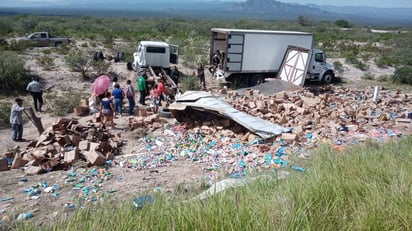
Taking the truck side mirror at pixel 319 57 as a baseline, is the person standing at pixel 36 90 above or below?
below

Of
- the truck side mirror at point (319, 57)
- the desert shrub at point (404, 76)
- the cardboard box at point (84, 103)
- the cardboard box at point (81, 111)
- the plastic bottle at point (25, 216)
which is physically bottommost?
the cardboard box at point (81, 111)

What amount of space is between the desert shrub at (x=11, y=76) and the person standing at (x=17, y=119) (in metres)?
6.47

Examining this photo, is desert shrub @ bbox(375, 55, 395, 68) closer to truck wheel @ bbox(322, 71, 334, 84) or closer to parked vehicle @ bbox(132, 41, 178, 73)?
truck wheel @ bbox(322, 71, 334, 84)

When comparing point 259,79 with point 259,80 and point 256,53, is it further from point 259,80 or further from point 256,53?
point 256,53

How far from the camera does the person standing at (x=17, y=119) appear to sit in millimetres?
9188

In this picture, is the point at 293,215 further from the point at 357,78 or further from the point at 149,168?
the point at 357,78

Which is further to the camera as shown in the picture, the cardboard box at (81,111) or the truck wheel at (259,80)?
the truck wheel at (259,80)

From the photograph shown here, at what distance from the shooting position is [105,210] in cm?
299

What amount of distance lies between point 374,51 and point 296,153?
1281 inches


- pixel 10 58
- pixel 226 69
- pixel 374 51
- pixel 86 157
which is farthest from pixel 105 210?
pixel 374 51

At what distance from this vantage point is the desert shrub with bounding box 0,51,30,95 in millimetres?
14898

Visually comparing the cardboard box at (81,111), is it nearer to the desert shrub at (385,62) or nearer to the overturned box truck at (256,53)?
the overturned box truck at (256,53)

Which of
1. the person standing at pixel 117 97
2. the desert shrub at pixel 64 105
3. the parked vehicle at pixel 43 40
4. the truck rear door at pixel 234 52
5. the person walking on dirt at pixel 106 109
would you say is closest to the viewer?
the person walking on dirt at pixel 106 109

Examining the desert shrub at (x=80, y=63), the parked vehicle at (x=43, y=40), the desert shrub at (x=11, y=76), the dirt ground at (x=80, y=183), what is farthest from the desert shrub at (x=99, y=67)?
the parked vehicle at (x=43, y=40)
